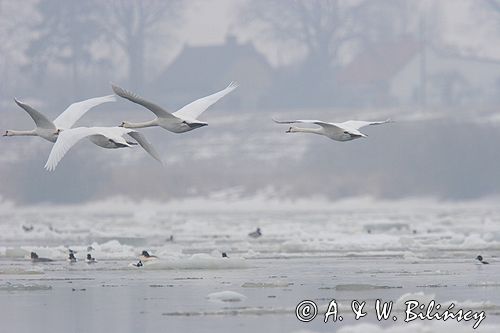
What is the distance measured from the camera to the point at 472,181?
56.3 m

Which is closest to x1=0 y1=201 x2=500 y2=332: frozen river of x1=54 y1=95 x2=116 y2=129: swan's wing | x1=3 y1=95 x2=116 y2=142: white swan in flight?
x1=3 y1=95 x2=116 y2=142: white swan in flight

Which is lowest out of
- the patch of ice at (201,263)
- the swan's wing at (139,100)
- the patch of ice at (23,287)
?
the patch of ice at (23,287)

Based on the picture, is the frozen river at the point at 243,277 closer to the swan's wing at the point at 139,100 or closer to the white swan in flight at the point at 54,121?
the white swan in flight at the point at 54,121

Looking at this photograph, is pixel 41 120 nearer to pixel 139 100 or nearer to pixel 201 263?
pixel 139 100

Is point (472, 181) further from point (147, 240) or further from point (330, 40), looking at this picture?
point (147, 240)

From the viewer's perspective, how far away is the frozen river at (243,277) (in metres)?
16.2

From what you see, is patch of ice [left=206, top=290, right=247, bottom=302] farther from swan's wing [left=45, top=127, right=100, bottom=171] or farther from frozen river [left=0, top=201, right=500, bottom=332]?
swan's wing [left=45, top=127, right=100, bottom=171]

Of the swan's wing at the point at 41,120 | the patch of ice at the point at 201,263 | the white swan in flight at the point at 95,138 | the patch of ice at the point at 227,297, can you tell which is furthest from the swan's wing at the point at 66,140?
the patch of ice at the point at 201,263

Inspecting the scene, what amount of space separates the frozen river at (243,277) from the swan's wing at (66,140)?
4.89 feet

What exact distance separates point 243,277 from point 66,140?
112 inches

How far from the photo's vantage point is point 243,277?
2078cm

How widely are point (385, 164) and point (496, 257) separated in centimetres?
3437

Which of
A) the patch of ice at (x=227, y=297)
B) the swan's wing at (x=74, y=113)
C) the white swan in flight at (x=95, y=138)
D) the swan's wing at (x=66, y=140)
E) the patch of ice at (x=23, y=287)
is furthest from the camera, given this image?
the swan's wing at (x=74, y=113)

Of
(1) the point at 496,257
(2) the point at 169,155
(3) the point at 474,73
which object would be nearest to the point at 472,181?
(2) the point at 169,155
